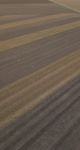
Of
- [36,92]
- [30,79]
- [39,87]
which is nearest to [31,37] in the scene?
[30,79]

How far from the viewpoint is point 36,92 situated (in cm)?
944

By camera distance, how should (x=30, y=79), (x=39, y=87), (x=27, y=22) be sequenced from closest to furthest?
(x=39, y=87), (x=30, y=79), (x=27, y=22)

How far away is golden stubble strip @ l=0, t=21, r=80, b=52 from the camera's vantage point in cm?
1416

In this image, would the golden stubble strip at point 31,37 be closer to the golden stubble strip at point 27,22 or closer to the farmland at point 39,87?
the farmland at point 39,87

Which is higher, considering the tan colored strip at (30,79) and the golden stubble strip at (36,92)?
the tan colored strip at (30,79)

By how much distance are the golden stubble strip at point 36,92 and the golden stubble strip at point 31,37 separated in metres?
3.58

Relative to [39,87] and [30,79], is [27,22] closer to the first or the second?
[30,79]

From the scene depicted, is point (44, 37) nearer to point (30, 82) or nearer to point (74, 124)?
point (30, 82)

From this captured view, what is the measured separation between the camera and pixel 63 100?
8961 millimetres

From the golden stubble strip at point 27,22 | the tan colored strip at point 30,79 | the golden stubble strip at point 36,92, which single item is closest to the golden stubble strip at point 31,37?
the golden stubble strip at point 27,22

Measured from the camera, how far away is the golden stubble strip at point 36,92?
8.05m

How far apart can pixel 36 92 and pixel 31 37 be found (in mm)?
7153

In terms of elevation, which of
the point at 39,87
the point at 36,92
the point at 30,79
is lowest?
the point at 36,92

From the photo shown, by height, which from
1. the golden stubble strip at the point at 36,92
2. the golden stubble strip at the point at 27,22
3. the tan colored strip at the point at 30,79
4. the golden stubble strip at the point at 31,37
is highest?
the golden stubble strip at the point at 27,22
